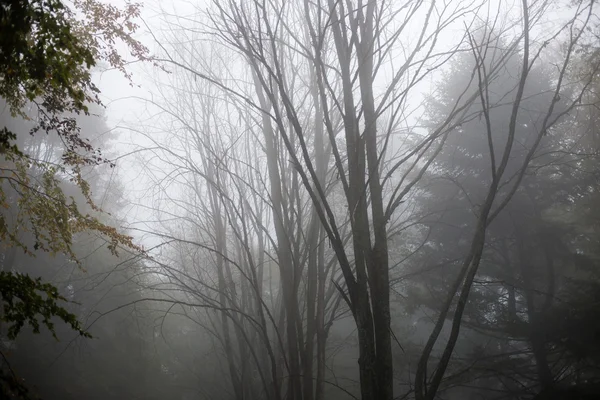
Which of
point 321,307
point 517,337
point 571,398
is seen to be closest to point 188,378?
point 517,337

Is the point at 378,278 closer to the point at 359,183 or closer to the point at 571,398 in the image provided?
the point at 359,183

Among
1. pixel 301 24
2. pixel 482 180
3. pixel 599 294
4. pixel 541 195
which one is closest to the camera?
pixel 301 24

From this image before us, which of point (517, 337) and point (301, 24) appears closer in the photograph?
point (301, 24)

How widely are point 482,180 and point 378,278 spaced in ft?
29.5

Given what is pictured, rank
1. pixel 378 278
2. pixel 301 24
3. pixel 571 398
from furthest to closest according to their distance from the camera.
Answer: pixel 571 398
pixel 301 24
pixel 378 278

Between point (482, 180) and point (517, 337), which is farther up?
point (482, 180)

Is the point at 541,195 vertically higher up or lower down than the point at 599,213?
higher up

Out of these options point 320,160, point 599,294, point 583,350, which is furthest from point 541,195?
point 320,160

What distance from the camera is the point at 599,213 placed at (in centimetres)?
783

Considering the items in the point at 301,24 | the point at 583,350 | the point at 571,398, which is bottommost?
the point at 571,398

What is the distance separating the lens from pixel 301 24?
394 cm

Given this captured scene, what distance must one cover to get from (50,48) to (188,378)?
14.0m

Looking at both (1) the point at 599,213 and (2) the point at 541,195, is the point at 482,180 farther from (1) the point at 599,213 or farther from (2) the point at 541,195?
(1) the point at 599,213

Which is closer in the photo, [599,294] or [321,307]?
[321,307]
